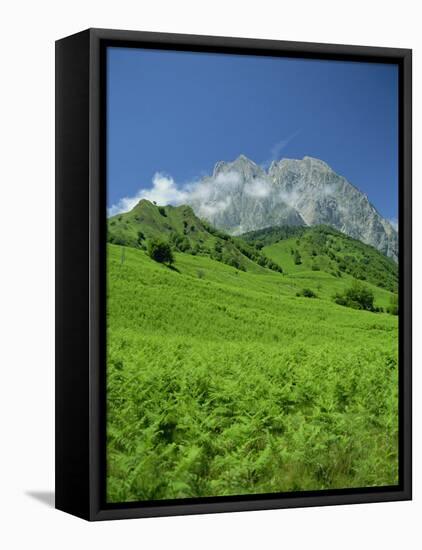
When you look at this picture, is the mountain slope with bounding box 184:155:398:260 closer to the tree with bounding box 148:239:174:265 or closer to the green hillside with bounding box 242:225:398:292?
the green hillside with bounding box 242:225:398:292

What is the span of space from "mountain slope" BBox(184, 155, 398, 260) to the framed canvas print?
0.02 metres

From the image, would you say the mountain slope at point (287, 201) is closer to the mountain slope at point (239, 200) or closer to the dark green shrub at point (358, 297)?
the mountain slope at point (239, 200)

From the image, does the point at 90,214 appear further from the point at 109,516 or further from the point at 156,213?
the point at 109,516

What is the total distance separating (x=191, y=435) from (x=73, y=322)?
1.52 m

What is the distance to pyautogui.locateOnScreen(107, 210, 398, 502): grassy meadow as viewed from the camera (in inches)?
554

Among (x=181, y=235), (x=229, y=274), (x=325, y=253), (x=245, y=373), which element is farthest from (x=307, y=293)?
(x=181, y=235)

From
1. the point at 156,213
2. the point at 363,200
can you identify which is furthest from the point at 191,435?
the point at 363,200

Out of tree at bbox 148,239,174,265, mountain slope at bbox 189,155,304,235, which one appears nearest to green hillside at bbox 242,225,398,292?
mountain slope at bbox 189,155,304,235

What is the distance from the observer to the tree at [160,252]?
14.4 meters

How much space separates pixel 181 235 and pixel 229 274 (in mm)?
639

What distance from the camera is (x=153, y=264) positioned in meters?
14.3

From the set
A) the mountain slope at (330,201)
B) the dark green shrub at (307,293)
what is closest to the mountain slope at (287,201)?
the mountain slope at (330,201)

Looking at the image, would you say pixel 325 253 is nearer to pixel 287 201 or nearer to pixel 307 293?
pixel 307 293

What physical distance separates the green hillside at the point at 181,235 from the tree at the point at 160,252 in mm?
49
